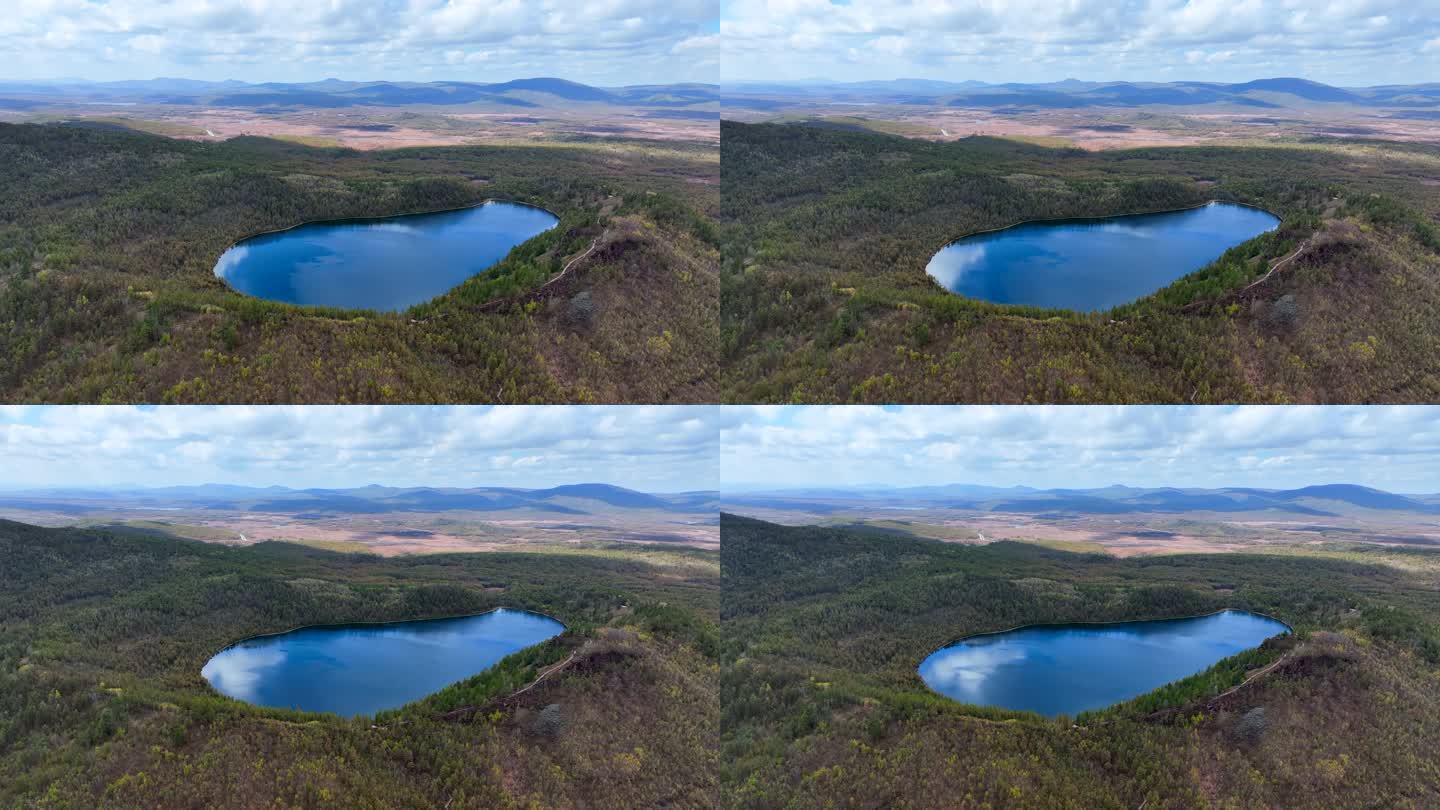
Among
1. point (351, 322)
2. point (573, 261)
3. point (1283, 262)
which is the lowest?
point (351, 322)

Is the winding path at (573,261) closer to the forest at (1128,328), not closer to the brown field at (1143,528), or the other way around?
the forest at (1128,328)

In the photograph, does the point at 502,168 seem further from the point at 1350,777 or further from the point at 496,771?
the point at 1350,777

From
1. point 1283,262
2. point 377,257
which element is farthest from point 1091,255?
point 377,257

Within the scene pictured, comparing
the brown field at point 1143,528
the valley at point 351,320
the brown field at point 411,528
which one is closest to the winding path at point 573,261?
the valley at point 351,320

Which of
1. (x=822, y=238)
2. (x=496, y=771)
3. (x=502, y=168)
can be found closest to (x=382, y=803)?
(x=496, y=771)

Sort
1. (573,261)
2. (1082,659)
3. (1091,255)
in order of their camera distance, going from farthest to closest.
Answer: (1091,255)
(573,261)
(1082,659)

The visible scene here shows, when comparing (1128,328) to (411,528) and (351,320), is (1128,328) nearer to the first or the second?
(351,320)
